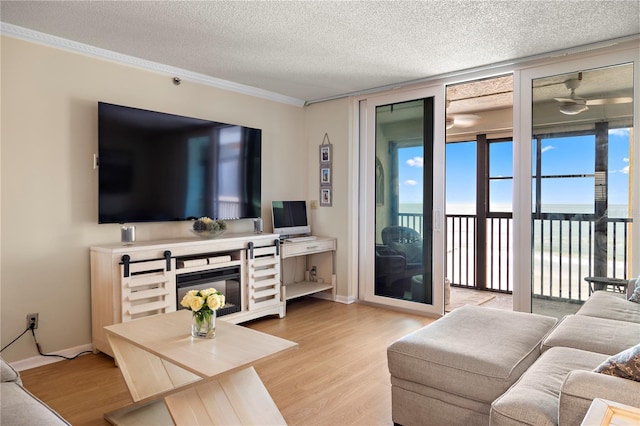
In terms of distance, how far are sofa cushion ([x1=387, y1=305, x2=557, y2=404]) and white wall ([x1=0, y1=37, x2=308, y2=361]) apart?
99.6 inches

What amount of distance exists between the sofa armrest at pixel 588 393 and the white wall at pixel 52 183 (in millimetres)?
3281

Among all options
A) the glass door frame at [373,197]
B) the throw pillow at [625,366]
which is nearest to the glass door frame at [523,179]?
the glass door frame at [373,197]

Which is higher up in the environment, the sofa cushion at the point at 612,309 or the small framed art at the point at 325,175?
the small framed art at the point at 325,175

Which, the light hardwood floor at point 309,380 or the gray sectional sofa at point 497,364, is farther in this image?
the light hardwood floor at point 309,380

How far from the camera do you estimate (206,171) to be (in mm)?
3943

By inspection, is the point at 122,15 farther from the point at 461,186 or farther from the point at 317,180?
the point at 461,186

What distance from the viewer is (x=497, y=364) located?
1.86 m

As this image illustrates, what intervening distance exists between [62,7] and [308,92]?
2.58 meters

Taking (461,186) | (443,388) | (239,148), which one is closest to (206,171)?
(239,148)

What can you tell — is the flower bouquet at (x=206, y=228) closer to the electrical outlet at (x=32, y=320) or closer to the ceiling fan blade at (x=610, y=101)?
the electrical outlet at (x=32, y=320)

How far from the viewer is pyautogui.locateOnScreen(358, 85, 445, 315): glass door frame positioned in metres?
4.23

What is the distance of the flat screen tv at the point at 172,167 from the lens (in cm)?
329

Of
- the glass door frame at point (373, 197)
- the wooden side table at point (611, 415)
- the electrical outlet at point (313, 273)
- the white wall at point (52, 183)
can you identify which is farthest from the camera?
the electrical outlet at point (313, 273)

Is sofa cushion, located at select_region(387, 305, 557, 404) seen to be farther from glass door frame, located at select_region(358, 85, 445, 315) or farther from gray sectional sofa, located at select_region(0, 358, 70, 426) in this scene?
glass door frame, located at select_region(358, 85, 445, 315)
